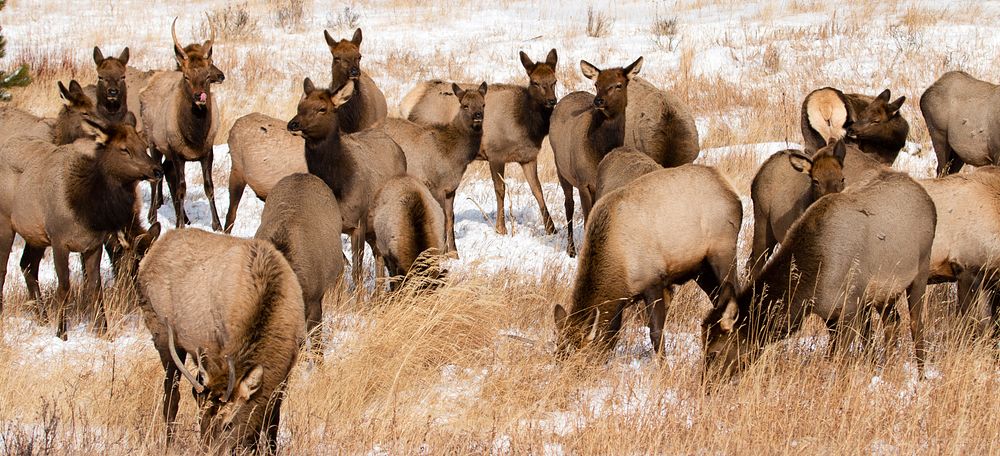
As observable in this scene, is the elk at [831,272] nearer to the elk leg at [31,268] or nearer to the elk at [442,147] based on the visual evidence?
the elk at [442,147]

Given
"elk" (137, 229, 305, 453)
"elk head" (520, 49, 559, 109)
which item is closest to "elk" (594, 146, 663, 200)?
"elk" (137, 229, 305, 453)

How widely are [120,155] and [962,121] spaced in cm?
996

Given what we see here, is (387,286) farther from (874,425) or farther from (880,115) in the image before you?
(880,115)

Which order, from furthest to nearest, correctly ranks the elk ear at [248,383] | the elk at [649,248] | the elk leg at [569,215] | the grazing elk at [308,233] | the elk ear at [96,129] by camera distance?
the elk leg at [569,215] < the elk ear at [96,129] < the grazing elk at [308,233] < the elk at [649,248] < the elk ear at [248,383]

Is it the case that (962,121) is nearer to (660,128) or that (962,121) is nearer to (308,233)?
(660,128)

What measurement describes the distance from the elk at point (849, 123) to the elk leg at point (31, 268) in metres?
7.33

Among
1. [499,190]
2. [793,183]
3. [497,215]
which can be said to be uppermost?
[793,183]

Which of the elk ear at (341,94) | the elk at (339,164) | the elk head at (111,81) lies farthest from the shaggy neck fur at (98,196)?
the elk head at (111,81)

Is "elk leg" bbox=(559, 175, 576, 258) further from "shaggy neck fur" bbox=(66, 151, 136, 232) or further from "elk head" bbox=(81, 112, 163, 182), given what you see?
"shaggy neck fur" bbox=(66, 151, 136, 232)

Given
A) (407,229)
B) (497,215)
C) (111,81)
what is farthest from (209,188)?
(407,229)

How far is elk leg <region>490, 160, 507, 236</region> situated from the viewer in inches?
537

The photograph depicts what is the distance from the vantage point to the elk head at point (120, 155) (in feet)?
30.9

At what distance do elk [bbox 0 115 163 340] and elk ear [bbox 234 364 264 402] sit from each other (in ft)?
14.2

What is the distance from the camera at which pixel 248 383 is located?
211 inches
